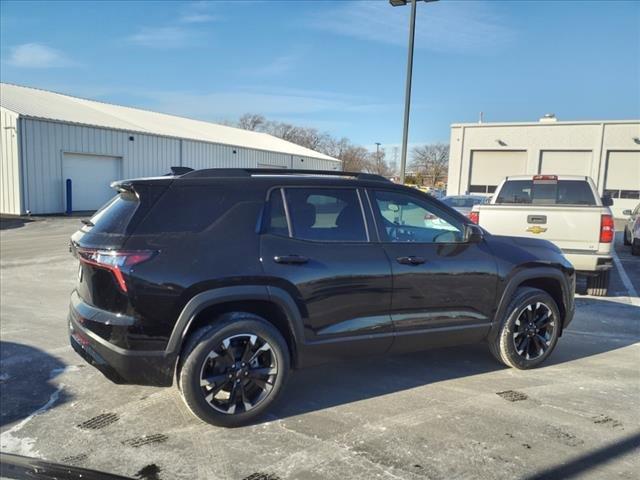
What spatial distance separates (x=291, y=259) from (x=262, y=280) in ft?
0.86

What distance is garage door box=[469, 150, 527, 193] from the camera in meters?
32.6

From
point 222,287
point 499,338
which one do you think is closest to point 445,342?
point 499,338

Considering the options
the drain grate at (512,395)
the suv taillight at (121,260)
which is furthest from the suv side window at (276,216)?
the drain grate at (512,395)

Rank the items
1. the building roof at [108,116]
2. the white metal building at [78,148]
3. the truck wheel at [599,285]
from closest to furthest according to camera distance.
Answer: the truck wheel at [599,285], the white metal building at [78,148], the building roof at [108,116]

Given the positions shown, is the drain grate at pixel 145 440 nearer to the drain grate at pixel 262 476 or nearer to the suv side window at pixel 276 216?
the drain grate at pixel 262 476

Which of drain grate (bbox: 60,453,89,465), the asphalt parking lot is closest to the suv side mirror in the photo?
the asphalt parking lot

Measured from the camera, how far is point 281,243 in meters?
3.52

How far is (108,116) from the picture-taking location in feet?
84.1

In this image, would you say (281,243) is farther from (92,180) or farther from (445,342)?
(92,180)

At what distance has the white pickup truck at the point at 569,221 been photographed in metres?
6.98

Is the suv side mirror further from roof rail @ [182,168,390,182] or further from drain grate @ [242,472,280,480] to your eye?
drain grate @ [242,472,280,480]

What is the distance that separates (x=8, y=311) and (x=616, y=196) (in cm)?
3396

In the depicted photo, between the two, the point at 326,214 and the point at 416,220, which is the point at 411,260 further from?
the point at 326,214

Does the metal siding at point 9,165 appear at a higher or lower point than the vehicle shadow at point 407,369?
higher
